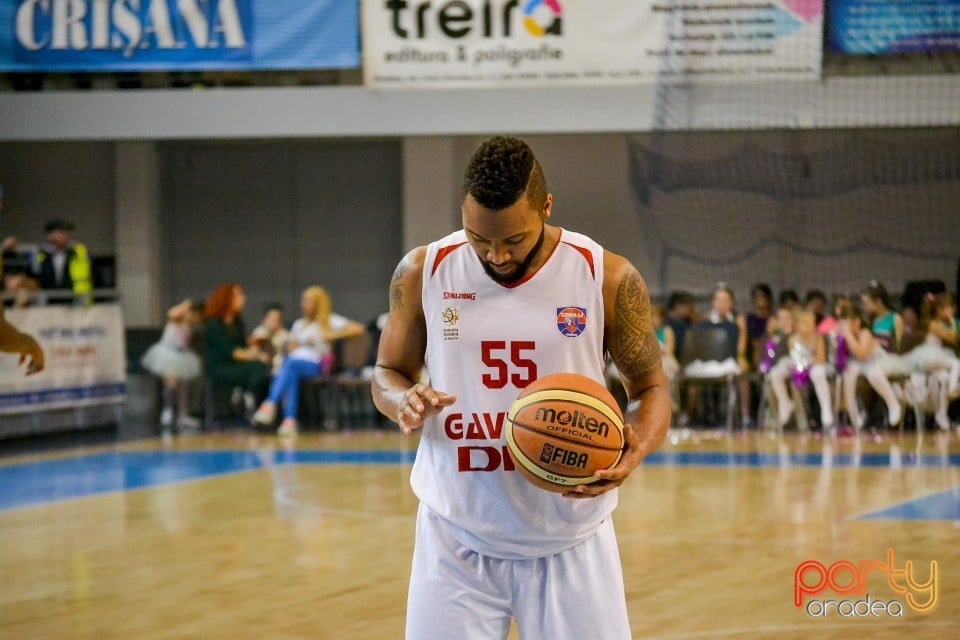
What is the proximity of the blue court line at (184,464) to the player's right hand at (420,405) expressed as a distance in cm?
713

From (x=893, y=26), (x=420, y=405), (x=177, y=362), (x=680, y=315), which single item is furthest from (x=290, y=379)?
(x=420, y=405)

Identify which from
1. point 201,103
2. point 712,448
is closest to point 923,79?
point 712,448

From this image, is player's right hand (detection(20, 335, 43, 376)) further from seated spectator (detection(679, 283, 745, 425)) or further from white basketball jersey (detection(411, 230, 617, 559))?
seated spectator (detection(679, 283, 745, 425))

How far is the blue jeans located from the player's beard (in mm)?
10777

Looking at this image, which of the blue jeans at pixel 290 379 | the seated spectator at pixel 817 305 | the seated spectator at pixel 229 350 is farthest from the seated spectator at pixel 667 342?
the seated spectator at pixel 229 350

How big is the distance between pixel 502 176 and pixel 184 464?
9088 mm

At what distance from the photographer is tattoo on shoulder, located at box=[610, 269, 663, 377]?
3100 mm

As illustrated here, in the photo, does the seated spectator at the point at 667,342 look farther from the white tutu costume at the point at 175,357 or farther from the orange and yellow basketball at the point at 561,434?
the orange and yellow basketball at the point at 561,434

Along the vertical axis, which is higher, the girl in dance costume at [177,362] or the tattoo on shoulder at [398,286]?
the tattoo on shoulder at [398,286]

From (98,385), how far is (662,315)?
20.2 feet

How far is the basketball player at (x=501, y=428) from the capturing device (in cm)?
297

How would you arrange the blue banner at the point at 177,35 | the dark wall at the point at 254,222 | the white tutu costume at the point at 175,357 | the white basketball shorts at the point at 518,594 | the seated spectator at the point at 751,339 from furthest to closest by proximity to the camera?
the dark wall at the point at 254,222, the white tutu costume at the point at 175,357, the blue banner at the point at 177,35, the seated spectator at the point at 751,339, the white basketball shorts at the point at 518,594

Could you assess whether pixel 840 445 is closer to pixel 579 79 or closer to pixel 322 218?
pixel 579 79

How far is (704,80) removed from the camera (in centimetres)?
1337
